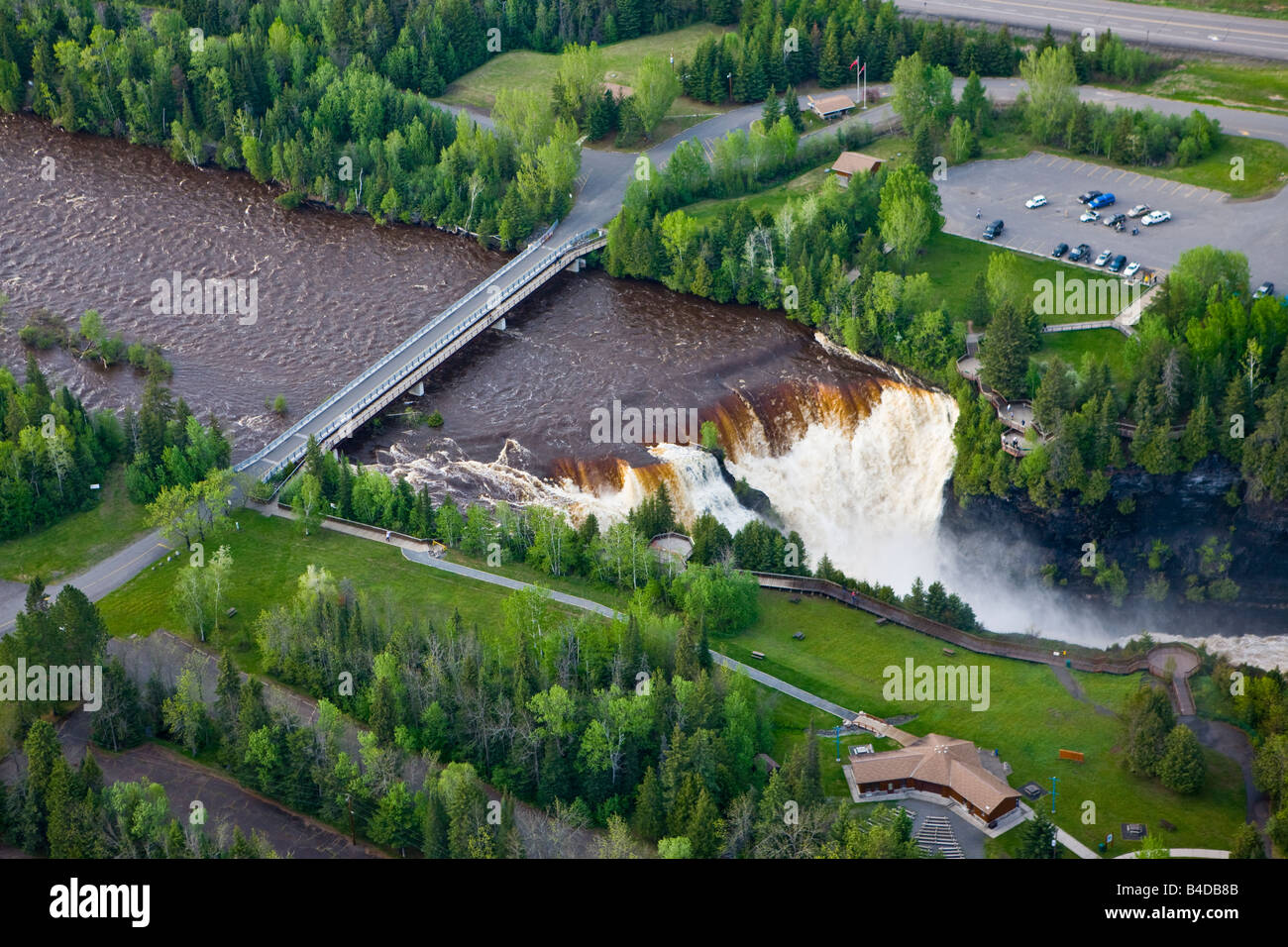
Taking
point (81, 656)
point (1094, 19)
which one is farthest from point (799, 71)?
point (81, 656)

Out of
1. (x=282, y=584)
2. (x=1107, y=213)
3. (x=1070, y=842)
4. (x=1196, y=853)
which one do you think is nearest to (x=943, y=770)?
(x=1070, y=842)

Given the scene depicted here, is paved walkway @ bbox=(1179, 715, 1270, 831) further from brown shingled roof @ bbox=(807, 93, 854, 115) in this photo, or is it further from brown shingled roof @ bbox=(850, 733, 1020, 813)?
brown shingled roof @ bbox=(807, 93, 854, 115)

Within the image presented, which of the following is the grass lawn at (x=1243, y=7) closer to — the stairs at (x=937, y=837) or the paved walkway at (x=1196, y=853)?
the paved walkway at (x=1196, y=853)

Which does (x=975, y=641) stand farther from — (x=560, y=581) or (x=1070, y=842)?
(x=560, y=581)

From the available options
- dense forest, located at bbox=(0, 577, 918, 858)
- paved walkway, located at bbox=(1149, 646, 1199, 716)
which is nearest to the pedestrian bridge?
dense forest, located at bbox=(0, 577, 918, 858)

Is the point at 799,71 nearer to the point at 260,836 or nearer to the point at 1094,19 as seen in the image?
the point at 1094,19

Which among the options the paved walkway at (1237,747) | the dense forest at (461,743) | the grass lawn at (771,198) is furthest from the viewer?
the grass lawn at (771,198)

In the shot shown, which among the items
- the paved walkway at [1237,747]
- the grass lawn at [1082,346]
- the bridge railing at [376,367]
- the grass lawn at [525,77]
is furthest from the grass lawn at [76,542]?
the grass lawn at [525,77]
